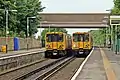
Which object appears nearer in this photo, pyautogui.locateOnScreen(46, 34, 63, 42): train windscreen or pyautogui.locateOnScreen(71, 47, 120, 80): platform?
pyautogui.locateOnScreen(71, 47, 120, 80): platform

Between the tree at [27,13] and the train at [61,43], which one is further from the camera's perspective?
the tree at [27,13]

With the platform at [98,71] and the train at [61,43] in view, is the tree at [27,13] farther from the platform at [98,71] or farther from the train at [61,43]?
the platform at [98,71]

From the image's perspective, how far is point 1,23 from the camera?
6938cm

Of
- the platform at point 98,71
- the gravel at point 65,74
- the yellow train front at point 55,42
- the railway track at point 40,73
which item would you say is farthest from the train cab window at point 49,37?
the platform at point 98,71

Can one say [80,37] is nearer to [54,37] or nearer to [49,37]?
[54,37]

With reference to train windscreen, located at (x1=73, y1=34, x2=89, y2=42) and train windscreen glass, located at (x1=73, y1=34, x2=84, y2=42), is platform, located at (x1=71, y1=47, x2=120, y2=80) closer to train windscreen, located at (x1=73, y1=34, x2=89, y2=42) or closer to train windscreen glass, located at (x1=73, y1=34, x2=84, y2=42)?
train windscreen, located at (x1=73, y1=34, x2=89, y2=42)

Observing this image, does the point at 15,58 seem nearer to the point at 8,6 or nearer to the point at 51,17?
the point at 8,6

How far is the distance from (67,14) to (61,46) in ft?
224

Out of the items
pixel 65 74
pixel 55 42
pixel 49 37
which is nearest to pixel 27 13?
pixel 49 37

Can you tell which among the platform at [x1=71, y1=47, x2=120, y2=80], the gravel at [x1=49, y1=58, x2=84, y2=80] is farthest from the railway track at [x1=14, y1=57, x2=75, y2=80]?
the platform at [x1=71, y1=47, x2=120, y2=80]

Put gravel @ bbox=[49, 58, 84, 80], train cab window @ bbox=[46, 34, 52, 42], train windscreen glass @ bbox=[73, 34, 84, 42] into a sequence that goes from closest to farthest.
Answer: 1. gravel @ bbox=[49, 58, 84, 80]
2. train cab window @ bbox=[46, 34, 52, 42]
3. train windscreen glass @ bbox=[73, 34, 84, 42]

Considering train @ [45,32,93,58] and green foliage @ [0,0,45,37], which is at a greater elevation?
green foliage @ [0,0,45,37]

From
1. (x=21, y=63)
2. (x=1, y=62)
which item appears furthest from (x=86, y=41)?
(x=1, y=62)

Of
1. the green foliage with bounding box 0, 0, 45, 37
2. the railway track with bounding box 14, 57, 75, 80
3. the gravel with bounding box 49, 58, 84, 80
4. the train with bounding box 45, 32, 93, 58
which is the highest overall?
the green foliage with bounding box 0, 0, 45, 37
